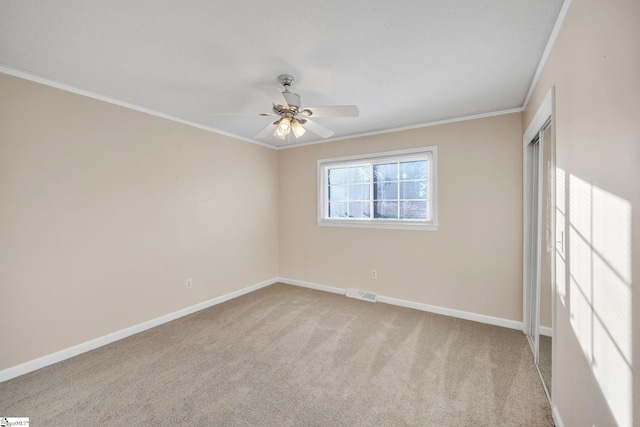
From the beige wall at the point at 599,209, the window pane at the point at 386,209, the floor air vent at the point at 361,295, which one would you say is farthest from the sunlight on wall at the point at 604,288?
the floor air vent at the point at 361,295

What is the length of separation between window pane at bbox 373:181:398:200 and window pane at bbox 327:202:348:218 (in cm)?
56

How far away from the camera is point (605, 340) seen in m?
1.06

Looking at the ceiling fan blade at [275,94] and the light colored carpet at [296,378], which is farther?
the ceiling fan blade at [275,94]

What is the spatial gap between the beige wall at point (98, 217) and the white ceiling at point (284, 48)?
1.23 feet

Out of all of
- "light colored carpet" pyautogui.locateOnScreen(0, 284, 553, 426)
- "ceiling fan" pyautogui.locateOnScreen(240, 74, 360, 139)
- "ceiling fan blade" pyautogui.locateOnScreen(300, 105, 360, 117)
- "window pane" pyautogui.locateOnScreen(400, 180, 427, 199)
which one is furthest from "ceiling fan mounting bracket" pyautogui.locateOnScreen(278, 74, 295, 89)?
"light colored carpet" pyautogui.locateOnScreen(0, 284, 553, 426)

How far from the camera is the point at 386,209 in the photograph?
3889 mm

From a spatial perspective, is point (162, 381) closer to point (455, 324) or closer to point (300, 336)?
point (300, 336)

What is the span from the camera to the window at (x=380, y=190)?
11.7ft

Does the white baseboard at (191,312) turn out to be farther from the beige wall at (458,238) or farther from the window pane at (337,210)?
the window pane at (337,210)

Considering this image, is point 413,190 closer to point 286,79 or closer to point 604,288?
point 286,79

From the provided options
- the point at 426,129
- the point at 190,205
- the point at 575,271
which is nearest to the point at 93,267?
the point at 190,205

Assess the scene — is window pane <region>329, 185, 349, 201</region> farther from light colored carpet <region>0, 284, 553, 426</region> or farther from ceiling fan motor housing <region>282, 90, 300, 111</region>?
ceiling fan motor housing <region>282, 90, 300, 111</region>

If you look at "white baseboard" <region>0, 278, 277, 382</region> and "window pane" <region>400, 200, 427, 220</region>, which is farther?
"window pane" <region>400, 200, 427, 220</region>

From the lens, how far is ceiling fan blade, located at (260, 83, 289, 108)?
1.87 metres
